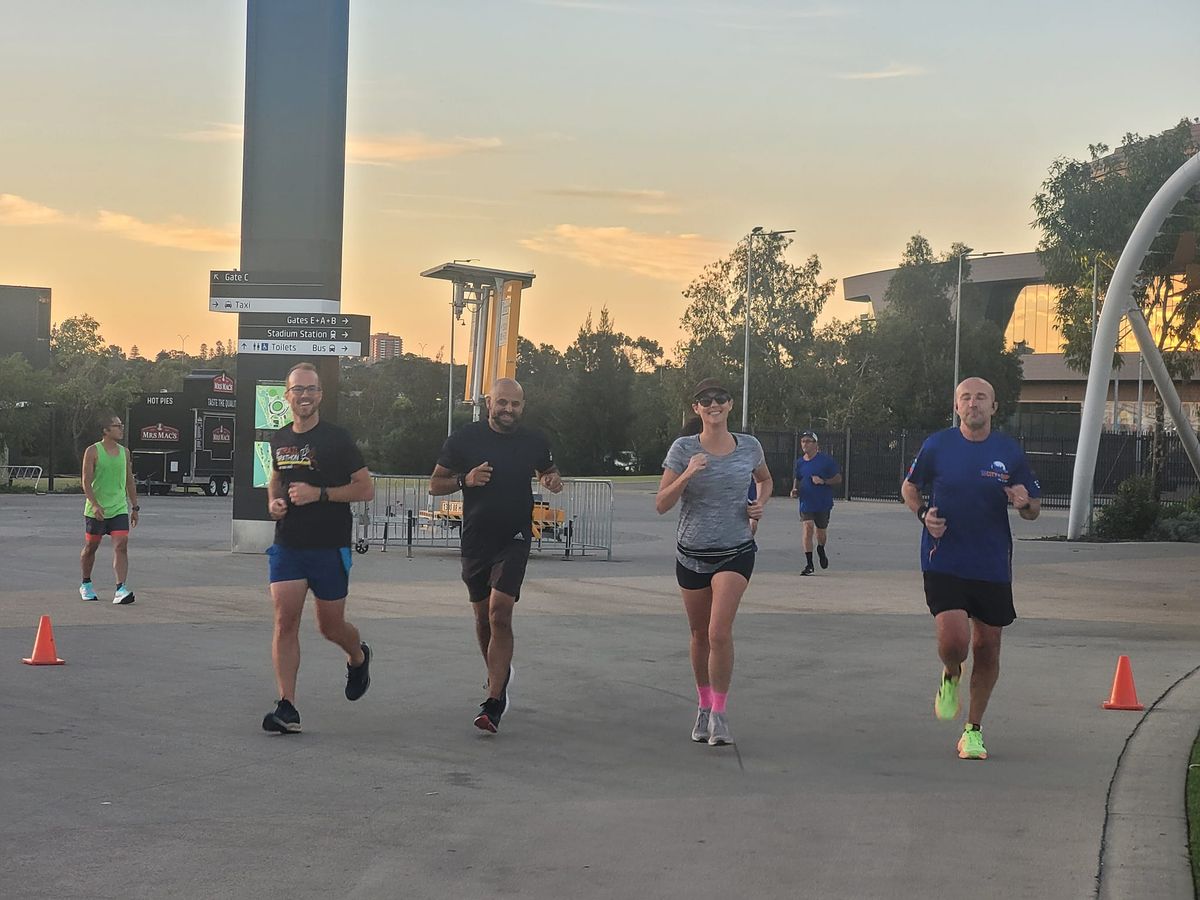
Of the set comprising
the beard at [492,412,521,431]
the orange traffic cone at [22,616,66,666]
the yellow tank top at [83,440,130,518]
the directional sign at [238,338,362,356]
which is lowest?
the orange traffic cone at [22,616,66,666]

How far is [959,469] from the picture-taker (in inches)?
304

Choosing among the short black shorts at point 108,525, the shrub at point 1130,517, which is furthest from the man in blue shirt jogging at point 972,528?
the shrub at point 1130,517

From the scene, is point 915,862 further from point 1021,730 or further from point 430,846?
point 1021,730

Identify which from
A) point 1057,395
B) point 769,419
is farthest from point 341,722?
point 1057,395

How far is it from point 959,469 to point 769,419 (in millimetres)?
59813

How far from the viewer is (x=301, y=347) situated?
20.6 metres

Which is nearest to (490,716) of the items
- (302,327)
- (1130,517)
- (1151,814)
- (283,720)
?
(283,720)

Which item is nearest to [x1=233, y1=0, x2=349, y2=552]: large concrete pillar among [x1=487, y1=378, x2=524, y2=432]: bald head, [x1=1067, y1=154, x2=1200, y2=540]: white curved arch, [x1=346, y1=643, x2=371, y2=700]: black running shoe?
[x1=346, y1=643, x2=371, y2=700]: black running shoe

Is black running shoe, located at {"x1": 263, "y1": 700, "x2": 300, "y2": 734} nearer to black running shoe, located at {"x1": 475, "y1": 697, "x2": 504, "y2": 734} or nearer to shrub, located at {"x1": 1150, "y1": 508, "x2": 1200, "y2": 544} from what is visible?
black running shoe, located at {"x1": 475, "y1": 697, "x2": 504, "y2": 734}

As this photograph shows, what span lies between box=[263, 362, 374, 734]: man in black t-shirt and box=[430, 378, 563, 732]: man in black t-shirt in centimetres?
56

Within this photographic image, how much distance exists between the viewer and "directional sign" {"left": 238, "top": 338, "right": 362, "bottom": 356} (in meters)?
20.1

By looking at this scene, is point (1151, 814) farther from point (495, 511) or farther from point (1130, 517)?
point (1130, 517)

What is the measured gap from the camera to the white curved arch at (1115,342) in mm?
26967

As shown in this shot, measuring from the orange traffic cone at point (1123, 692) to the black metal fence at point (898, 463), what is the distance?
125 ft
